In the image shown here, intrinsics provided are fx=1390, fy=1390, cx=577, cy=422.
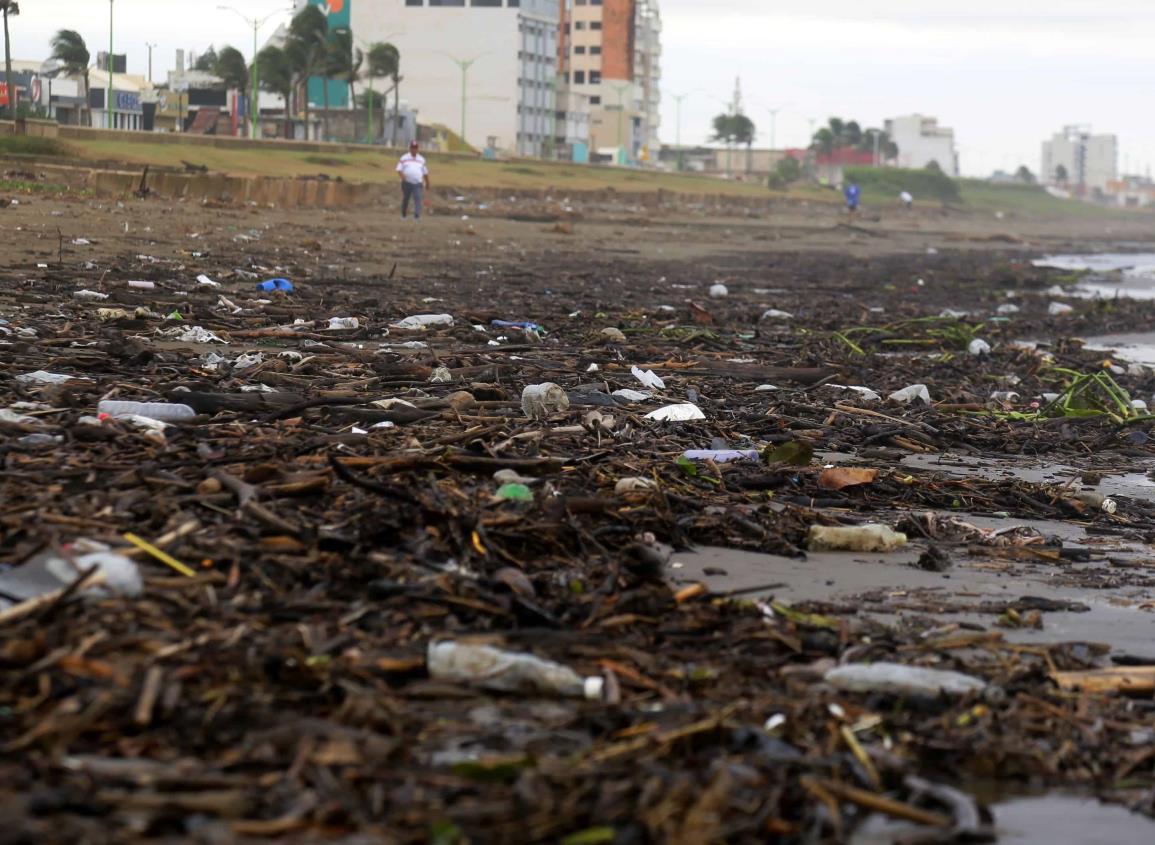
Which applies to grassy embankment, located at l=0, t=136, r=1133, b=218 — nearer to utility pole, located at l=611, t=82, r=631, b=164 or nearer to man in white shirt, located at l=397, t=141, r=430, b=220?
man in white shirt, located at l=397, t=141, r=430, b=220

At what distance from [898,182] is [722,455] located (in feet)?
373

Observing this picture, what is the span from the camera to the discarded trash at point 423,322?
426 inches

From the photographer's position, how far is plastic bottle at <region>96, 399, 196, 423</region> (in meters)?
5.83

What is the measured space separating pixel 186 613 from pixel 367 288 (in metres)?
10.9

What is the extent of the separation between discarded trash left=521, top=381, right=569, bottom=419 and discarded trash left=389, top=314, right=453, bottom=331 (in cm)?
391

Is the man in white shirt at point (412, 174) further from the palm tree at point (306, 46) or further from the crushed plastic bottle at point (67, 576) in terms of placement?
the palm tree at point (306, 46)

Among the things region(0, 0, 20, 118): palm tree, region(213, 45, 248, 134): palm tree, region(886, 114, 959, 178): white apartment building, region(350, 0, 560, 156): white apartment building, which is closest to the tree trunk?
region(0, 0, 20, 118): palm tree

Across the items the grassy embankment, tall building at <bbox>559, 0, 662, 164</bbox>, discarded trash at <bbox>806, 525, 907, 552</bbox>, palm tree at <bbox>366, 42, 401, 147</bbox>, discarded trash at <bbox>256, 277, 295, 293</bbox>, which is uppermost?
tall building at <bbox>559, 0, 662, 164</bbox>

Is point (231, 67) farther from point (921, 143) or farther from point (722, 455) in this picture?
point (921, 143)

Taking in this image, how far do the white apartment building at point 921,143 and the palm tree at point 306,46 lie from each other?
107 meters

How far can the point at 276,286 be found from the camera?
42.5 ft

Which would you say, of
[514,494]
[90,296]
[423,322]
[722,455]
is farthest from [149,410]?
[90,296]

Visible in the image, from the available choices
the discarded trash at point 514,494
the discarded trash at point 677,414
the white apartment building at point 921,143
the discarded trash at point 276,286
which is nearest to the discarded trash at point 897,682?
the discarded trash at point 514,494

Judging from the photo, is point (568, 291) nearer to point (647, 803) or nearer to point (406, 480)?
point (406, 480)
